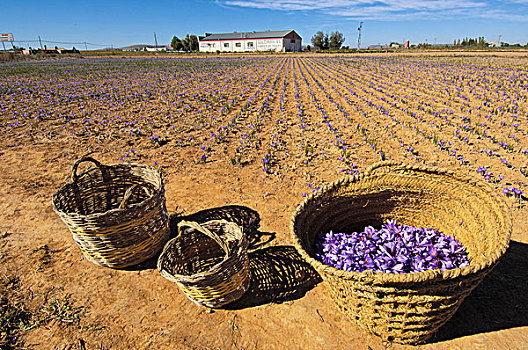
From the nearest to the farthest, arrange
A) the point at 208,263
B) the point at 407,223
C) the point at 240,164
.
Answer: the point at 208,263 → the point at 407,223 → the point at 240,164

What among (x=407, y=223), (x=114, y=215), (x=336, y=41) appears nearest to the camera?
(x=114, y=215)

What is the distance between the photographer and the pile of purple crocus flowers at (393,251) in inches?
A: 122

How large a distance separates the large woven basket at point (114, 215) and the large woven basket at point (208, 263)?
53 centimetres

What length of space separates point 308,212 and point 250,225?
138 cm

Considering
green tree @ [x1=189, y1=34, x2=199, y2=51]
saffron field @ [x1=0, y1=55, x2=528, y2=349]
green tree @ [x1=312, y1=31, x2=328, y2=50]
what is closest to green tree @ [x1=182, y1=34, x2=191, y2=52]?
green tree @ [x1=189, y1=34, x2=199, y2=51]

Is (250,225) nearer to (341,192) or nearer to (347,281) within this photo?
(341,192)

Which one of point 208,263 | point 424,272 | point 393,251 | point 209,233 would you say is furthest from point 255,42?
point 424,272

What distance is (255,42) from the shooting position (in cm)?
9662

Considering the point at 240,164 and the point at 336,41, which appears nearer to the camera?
the point at 240,164

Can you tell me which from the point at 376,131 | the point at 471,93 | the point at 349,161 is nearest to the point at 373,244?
the point at 349,161

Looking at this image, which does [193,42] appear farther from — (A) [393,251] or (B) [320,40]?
(A) [393,251]

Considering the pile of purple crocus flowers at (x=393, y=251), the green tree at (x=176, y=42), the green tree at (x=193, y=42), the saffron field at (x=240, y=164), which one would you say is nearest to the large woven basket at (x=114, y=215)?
the saffron field at (x=240, y=164)

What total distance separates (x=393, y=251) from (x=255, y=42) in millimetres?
104501

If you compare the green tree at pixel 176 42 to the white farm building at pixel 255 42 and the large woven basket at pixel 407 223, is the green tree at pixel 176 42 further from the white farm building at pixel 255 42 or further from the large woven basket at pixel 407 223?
the large woven basket at pixel 407 223
